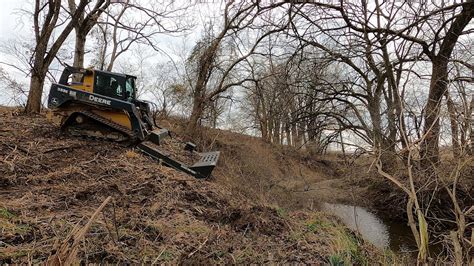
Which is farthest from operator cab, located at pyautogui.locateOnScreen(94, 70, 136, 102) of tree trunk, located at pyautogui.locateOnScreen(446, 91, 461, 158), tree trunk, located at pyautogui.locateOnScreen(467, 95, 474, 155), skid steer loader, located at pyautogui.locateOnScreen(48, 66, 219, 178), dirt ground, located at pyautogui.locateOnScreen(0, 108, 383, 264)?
tree trunk, located at pyautogui.locateOnScreen(467, 95, 474, 155)

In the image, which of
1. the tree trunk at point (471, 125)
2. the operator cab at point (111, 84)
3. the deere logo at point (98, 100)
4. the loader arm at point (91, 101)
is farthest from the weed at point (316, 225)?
the operator cab at point (111, 84)

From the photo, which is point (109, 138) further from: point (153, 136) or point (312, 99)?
point (312, 99)

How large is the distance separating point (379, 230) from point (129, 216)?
26.9 ft

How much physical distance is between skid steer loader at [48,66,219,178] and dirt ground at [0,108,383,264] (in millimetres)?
377

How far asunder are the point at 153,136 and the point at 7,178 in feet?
16.6

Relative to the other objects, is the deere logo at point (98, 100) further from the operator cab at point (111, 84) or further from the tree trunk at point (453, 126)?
the tree trunk at point (453, 126)

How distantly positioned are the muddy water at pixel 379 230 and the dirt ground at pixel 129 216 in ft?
5.32

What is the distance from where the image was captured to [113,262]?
4.33 metres

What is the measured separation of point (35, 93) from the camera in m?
13.1

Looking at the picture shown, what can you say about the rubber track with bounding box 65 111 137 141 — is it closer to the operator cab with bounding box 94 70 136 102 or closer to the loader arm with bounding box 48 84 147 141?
the loader arm with bounding box 48 84 147 141

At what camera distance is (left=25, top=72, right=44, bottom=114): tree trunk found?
1281 cm

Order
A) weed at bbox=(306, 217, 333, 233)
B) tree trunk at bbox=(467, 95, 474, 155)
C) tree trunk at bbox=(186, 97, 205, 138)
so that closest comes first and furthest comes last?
1. tree trunk at bbox=(467, 95, 474, 155)
2. weed at bbox=(306, 217, 333, 233)
3. tree trunk at bbox=(186, 97, 205, 138)

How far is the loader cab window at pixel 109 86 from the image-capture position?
10969mm

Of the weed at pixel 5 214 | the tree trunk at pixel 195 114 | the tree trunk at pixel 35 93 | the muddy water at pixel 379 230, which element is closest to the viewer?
the weed at pixel 5 214
